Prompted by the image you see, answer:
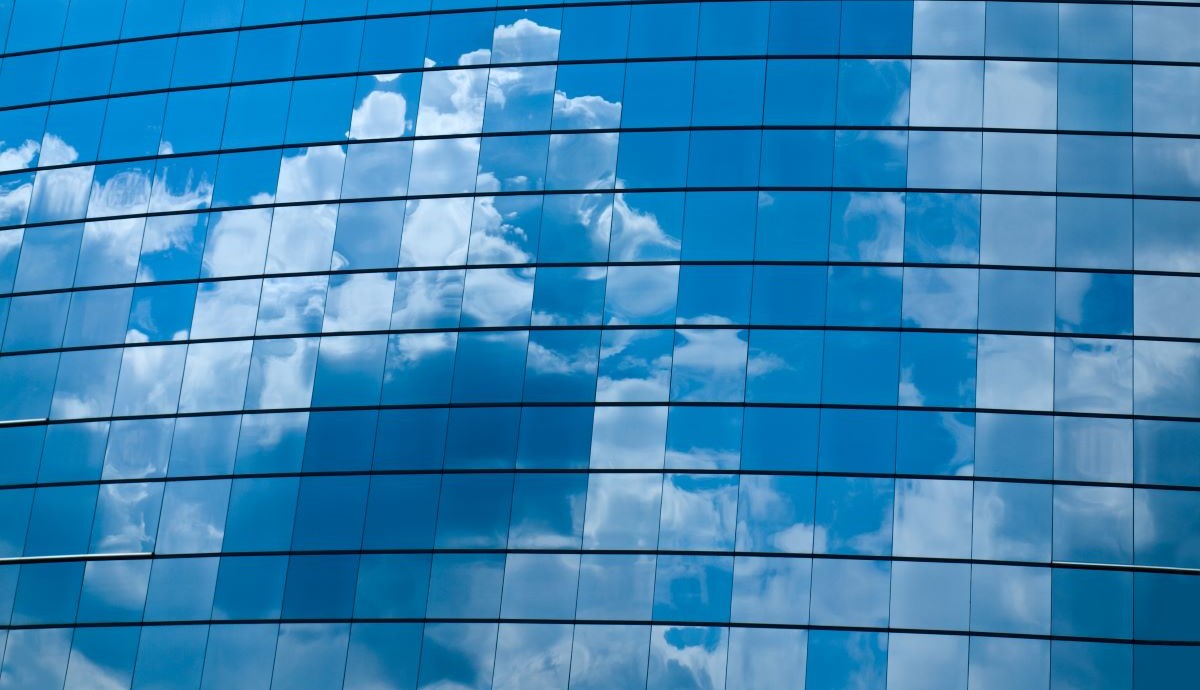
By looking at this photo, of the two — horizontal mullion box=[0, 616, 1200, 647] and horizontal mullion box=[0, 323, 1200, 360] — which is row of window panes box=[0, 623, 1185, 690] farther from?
horizontal mullion box=[0, 323, 1200, 360]

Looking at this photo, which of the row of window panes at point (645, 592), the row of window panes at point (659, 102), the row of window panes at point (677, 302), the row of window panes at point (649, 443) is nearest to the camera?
the row of window panes at point (645, 592)

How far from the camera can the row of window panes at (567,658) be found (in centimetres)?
3509

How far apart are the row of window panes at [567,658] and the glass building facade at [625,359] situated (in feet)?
0.33

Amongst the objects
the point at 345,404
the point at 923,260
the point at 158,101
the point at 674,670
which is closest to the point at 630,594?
the point at 674,670

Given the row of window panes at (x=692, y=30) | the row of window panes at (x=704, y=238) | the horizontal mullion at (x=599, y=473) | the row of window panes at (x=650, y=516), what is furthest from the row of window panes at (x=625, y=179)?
the row of window panes at (x=650, y=516)

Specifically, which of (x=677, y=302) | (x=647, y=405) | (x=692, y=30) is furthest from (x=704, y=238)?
(x=692, y=30)

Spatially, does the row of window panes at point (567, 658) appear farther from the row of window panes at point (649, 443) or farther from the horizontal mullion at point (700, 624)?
the row of window panes at point (649, 443)

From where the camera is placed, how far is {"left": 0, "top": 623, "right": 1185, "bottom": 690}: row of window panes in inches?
1382

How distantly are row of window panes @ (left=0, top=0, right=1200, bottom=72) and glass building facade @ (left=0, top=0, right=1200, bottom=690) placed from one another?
0.42ft

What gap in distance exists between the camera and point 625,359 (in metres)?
38.4

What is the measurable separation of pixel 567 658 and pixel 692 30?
60.9 ft

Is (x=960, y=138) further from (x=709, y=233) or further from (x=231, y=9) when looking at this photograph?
(x=231, y=9)

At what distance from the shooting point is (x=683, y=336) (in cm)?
3847

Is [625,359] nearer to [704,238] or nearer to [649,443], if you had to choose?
[649,443]
